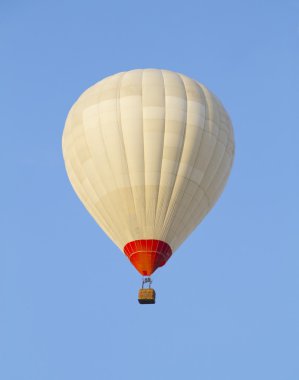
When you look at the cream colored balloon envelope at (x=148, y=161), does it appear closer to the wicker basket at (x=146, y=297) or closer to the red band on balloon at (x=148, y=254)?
the red band on balloon at (x=148, y=254)

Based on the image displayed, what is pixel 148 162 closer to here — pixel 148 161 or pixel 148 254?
pixel 148 161

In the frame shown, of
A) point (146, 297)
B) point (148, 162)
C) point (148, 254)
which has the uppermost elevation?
point (148, 162)

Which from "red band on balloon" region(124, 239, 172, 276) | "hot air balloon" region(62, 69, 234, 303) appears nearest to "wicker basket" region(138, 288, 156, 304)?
"hot air balloon" region(62, 69, 234, 303)

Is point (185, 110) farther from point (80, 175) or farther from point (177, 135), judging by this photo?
point (80, 175)

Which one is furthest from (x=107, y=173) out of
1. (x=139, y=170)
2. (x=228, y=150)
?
(x=228, y=150)

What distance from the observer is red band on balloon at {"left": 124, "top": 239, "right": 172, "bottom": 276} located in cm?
4725

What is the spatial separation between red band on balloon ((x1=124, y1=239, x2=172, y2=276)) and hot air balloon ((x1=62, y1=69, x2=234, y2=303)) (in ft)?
0.11

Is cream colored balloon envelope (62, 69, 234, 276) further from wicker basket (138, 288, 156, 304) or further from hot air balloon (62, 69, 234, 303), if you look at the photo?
wicker basket (138, 288, 156, 304)

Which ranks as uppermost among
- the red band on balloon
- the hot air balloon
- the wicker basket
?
the hot air balloon

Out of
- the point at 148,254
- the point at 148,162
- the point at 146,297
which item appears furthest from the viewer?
the point at 148,162

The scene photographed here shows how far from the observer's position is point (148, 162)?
47.5 meters

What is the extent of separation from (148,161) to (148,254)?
301 cm

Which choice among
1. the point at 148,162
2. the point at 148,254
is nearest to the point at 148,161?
the point at 148,162

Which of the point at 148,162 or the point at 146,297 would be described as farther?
the point at 148,162
